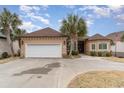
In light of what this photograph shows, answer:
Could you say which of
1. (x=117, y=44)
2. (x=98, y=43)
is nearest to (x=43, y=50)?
(x=98, y=43)

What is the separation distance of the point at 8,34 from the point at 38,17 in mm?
8341

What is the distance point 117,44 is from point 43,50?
384 inches

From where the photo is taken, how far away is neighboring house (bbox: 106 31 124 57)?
958 inches

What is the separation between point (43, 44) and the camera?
22.4 metres

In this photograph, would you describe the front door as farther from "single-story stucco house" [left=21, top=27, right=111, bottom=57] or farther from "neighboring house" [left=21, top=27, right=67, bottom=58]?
"neighboring house" [left=21, top=27, right=67, bottom=58]

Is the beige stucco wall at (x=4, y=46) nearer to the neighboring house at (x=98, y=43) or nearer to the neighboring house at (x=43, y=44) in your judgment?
the neighboring house at (x=43, y=44)

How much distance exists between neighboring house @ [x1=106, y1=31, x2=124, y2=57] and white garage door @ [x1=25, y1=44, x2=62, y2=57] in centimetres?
670

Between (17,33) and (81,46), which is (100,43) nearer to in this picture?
(81,46)

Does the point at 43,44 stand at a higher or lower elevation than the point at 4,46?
higher

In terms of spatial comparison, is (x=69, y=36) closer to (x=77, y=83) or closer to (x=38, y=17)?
(x=38, y=17)
